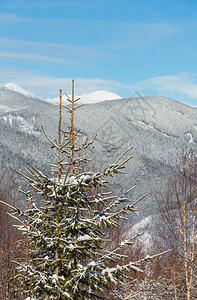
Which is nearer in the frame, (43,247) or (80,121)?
(43,247)

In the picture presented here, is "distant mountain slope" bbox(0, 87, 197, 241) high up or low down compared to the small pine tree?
down

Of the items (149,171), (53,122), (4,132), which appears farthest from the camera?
(53,122)

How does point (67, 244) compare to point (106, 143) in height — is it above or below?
above

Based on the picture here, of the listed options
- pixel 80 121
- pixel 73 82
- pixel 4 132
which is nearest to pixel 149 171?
pixel 80 121

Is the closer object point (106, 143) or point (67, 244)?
point (67, 244)

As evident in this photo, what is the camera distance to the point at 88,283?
448 centimetres

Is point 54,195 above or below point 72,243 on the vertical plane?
above

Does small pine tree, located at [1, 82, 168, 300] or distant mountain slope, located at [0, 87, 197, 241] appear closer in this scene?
small pine tree, located at [1, 82, 168, 300]

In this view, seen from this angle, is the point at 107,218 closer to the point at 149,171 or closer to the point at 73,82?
the point at 73,82

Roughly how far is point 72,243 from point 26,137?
15187 cm

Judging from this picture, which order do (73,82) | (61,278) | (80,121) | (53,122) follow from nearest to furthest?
(61,278) < (73,82) < (53,122) < (80,121)

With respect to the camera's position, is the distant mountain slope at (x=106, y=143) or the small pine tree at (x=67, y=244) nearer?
the small pine tree at (x=67, y=244)

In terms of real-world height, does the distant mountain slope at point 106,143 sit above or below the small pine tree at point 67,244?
below

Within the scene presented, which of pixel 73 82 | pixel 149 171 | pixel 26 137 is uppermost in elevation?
pixel 73 82
